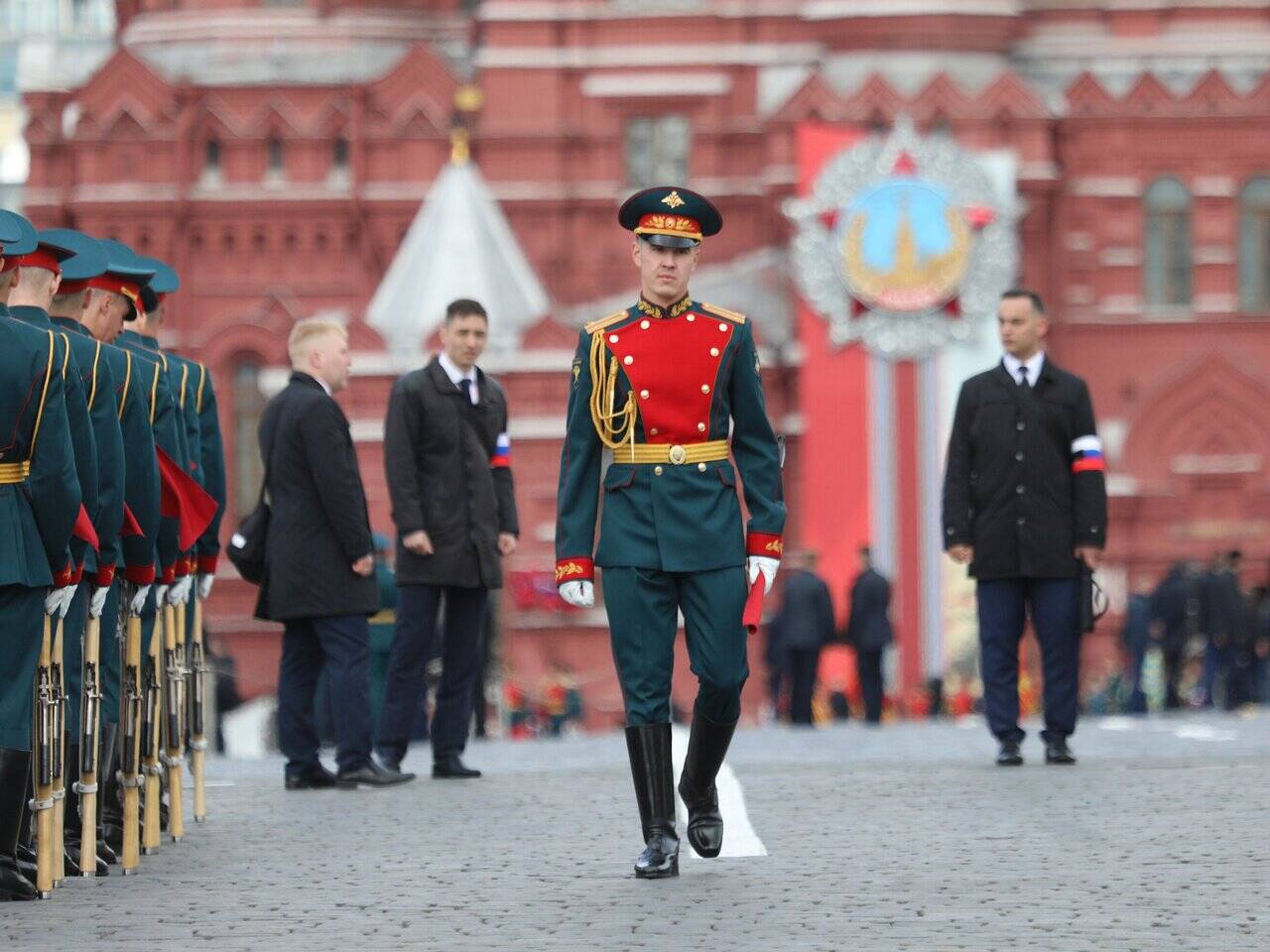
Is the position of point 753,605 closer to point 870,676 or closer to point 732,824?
point 732,824

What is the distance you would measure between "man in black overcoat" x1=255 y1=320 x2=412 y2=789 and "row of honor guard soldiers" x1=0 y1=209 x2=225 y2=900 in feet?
4.33

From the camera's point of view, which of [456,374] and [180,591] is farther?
[456,374]

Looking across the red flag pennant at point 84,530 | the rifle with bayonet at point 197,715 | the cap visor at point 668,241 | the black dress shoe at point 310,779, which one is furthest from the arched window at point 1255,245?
the red flag pennant at point 84,530

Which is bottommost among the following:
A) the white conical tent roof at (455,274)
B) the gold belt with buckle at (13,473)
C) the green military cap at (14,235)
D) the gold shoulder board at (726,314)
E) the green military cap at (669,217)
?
the gold belt with buckle at (13,473)

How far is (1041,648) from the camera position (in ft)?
47.0

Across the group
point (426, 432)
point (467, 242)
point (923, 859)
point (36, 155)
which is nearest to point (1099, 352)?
point (467, 242)

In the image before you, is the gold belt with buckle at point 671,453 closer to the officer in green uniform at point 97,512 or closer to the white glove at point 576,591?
the white glove at point 576,591

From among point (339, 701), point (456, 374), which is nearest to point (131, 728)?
point (339, 701)

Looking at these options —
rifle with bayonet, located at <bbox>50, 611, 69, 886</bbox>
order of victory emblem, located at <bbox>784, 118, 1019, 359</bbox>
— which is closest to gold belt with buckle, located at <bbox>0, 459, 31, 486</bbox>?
rifle with bayonet, located at <bbox>50, 611, 69, 886</bbox>

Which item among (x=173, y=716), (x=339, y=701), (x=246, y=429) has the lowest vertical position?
(x=173, y=716)

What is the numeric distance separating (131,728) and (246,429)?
33.8 metres

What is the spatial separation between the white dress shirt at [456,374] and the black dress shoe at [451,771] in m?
1.55

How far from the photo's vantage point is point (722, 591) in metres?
9.92

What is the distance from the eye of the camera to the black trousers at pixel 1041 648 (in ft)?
46.6
